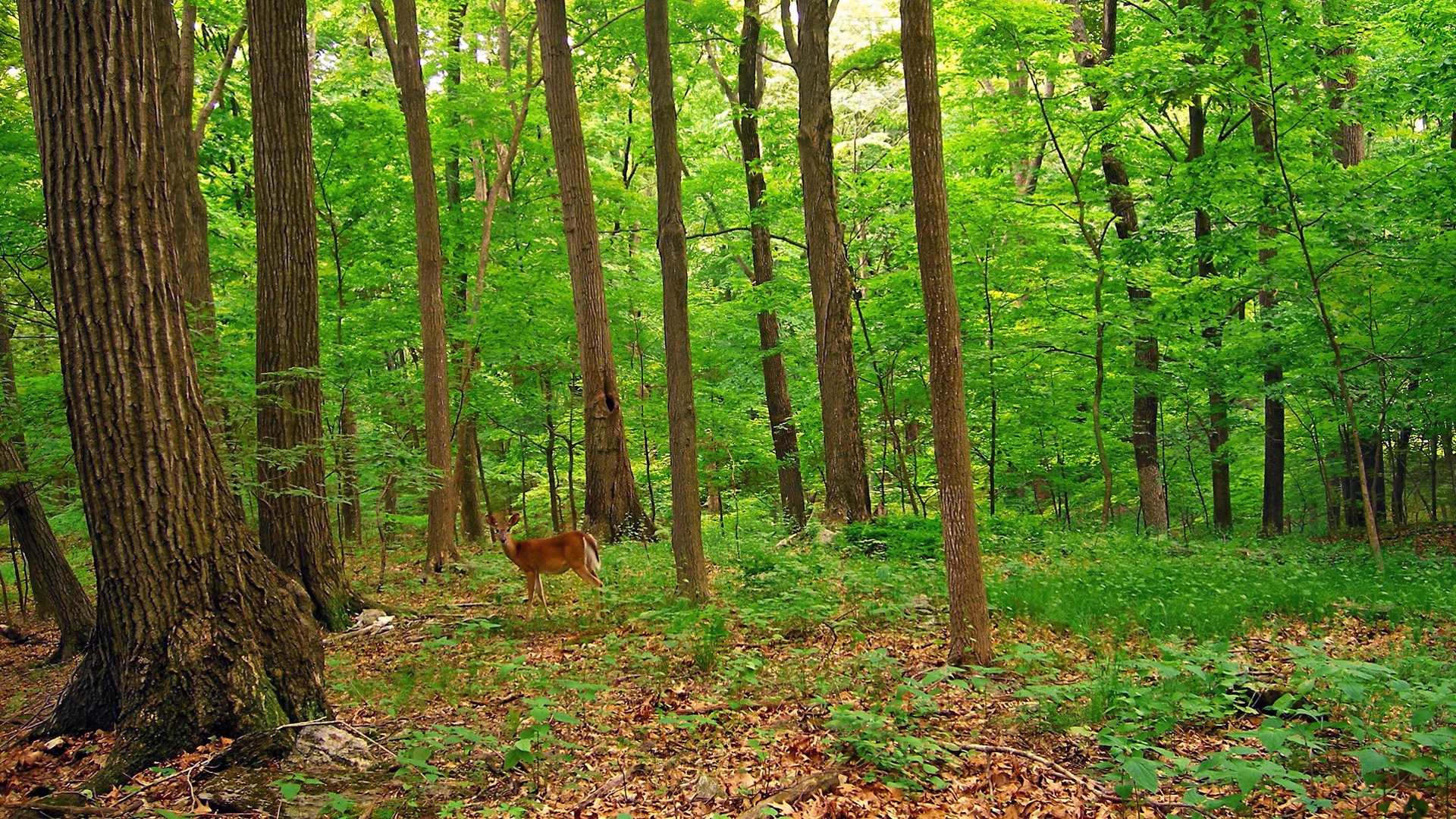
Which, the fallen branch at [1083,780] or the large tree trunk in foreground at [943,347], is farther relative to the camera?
the large tree trunk in foreground at [943,347]

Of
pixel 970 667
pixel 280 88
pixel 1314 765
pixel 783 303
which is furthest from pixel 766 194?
pixel 1314 765

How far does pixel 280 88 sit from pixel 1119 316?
10.7 metres

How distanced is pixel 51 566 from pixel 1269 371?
15.5 metres

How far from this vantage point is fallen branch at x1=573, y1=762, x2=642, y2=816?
151 inches

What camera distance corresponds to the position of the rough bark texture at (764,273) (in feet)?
46.6

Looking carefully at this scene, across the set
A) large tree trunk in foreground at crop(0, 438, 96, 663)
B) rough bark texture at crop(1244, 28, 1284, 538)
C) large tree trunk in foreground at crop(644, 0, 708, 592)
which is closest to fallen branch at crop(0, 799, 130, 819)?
large tree trunk in foreground at crop(644, 0, 708, 592)

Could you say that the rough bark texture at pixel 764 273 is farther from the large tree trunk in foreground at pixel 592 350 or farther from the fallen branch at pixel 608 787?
the fallen branch at pixel 608 787

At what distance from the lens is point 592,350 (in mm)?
11000

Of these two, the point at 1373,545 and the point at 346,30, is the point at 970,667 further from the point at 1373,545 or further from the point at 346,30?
the point at 346,30

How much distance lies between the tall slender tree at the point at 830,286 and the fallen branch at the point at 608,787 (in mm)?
6874

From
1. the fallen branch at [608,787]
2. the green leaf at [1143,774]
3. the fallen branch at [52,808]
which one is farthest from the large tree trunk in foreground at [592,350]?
the green leaf at [1143,774]

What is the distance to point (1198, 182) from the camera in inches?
457

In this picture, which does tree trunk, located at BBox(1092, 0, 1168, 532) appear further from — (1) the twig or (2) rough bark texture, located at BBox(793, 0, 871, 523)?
(1) the twig

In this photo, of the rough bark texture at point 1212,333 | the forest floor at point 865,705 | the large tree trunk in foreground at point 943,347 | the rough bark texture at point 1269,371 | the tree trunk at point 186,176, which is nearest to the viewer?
the forest floor at point 865,705
